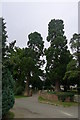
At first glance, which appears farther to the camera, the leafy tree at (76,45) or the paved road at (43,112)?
the leafy tree at (76,45)

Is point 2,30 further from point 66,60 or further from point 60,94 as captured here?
point 66,60

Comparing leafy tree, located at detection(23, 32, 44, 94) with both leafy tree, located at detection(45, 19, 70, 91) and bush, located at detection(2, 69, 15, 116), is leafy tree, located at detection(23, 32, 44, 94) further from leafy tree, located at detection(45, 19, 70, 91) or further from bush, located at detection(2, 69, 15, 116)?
bush, located at detection(2, 69, 15, 116)

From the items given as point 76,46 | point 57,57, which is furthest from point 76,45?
point 57,57

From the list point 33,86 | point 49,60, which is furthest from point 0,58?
point 33,86

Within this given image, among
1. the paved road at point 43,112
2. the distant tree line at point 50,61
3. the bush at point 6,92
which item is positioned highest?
the distant tree line at point 50,61

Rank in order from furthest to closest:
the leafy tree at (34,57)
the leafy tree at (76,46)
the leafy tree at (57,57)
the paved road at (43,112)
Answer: the leafy tree at (34,57) → the leafy tree at (57,57) → the leafy tree at (76,46) → the paved road at (43,112)

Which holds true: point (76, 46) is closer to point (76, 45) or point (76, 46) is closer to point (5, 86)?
point (76, 45)

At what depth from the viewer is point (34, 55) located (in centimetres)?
2852

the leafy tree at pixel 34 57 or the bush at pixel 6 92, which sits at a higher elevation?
the leafy tree at pixel 34 57

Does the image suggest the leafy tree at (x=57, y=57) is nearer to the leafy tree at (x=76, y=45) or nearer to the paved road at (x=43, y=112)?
the leafy tree at (x=76, y=45)

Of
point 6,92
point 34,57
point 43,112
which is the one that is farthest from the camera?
point 34,57

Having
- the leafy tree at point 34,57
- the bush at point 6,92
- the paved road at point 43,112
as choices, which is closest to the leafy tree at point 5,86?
the bush at point 6,92

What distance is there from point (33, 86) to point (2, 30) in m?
22.4

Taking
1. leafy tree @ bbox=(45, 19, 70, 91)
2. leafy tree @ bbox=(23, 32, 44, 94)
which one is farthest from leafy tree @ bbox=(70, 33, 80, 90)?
leafy tree @ bbox=(23, 32, 44, 94)
